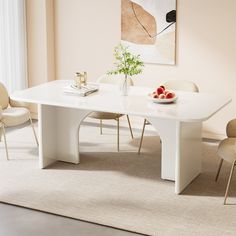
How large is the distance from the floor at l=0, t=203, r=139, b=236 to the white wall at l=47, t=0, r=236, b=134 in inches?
97.2

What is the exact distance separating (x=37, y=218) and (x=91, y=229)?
0.44 meters

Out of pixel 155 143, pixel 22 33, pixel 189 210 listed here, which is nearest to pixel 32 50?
pixel 22 33

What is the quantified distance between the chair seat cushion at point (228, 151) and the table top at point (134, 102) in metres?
0.28

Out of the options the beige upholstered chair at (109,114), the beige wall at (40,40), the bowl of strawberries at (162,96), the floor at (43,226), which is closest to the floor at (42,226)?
the floor at (43,226)

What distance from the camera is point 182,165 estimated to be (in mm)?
4699

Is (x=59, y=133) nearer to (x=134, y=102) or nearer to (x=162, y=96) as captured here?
(x=134, y=102)

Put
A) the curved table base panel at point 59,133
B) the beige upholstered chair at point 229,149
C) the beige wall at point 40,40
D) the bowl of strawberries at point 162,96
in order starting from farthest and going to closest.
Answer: the beige wall at point 40,40 → the curved table base panel at point 59,133 → the bowl of strawberries at point 162,96 → the beige upholstered chair at point 229,149

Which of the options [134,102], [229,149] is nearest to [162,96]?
[134,102]

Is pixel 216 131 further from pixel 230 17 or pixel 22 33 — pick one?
pixel 22 33

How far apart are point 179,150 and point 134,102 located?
1.96 feet

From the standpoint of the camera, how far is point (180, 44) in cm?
614

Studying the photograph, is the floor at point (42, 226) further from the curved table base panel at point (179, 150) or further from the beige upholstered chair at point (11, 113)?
the beige upholstered chair at point (11, 113)

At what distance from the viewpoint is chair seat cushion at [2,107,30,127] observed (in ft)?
17.9

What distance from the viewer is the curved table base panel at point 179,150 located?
4.64 metres
